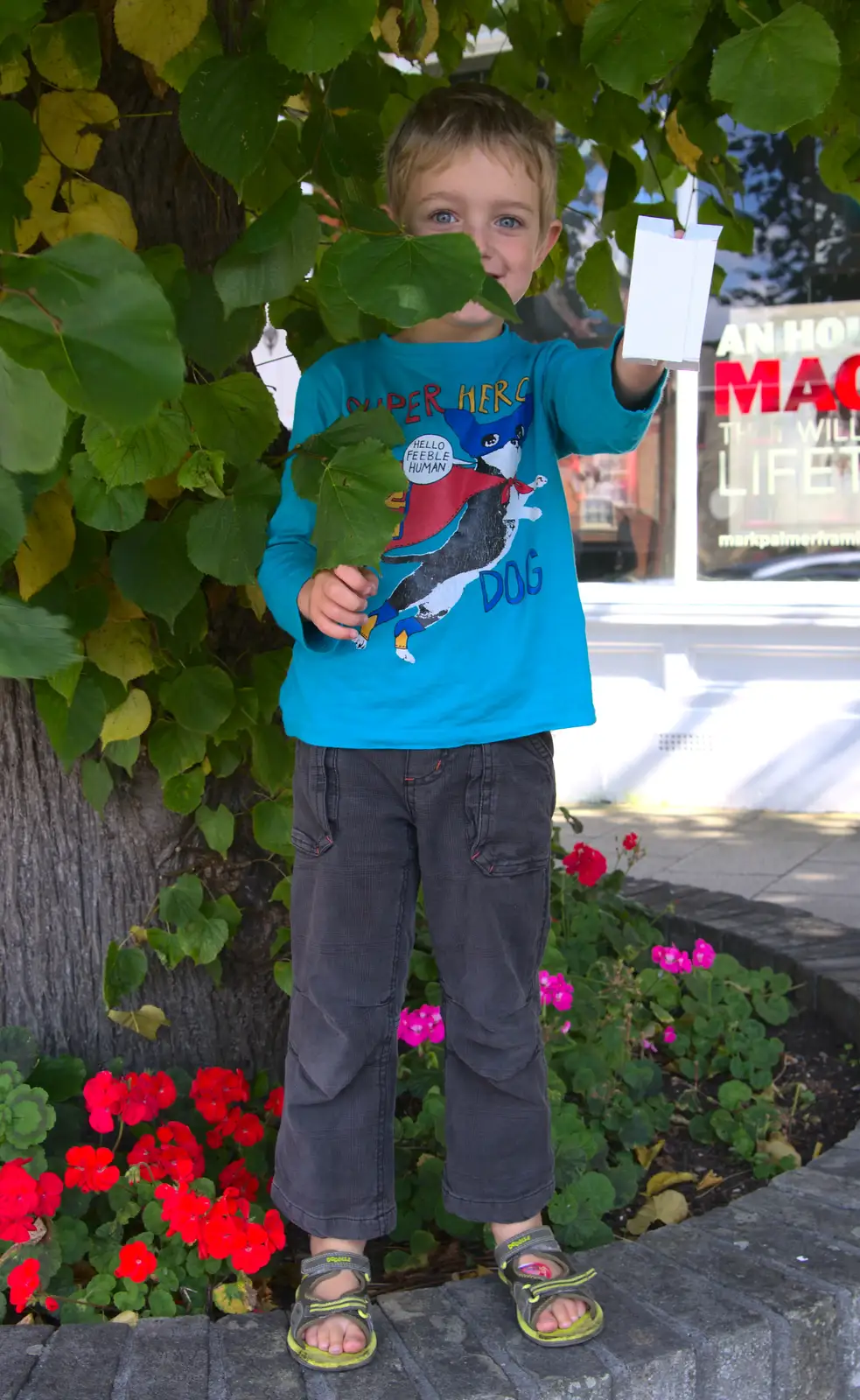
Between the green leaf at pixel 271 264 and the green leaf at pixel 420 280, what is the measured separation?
0.26 metres

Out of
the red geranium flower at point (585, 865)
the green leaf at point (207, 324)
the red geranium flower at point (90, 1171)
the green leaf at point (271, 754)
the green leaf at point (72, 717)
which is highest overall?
the green leaf at point (207, 324)

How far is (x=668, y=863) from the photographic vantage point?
4.54 meters

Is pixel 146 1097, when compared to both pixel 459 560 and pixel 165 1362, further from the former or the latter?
pixel 459 560

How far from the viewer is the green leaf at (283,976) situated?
2018 mm

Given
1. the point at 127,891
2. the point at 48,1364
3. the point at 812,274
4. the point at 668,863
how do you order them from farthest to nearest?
the point at 812,274
the point at 668,863
the point at 127,891
the point at 48,1364

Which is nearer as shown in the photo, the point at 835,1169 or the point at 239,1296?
the point at 239,1296

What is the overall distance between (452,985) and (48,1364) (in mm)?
591

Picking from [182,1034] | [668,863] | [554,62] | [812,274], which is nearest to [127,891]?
[182,1034]

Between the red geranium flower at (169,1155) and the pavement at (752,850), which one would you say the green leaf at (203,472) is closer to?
the red geranium flower at (169,1155)

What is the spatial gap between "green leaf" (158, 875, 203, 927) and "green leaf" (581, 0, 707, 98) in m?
1.26

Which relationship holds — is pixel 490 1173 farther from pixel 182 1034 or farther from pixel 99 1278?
pixel 182 1034

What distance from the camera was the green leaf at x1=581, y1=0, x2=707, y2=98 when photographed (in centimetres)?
117

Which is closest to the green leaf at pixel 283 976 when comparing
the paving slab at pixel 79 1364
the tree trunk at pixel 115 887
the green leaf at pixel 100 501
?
the tree trunk at pixel 115 887

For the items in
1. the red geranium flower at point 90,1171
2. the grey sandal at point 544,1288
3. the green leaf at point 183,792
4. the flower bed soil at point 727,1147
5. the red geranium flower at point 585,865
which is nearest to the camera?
the grey sandal at point 544,1288
